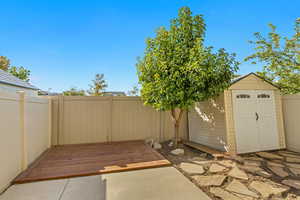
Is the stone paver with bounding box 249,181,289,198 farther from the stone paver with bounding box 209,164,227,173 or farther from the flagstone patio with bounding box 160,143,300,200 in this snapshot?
the stone paver with bounding box 209,164,227,173

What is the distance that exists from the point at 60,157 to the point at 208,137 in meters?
4.50

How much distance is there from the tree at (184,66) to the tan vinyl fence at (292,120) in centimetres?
230

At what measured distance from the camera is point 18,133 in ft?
8.29

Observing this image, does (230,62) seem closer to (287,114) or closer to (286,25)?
(287,114)

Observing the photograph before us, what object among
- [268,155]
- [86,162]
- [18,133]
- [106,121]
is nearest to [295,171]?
[268,155]

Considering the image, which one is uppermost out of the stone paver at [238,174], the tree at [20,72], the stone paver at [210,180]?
the tree at [20,72]

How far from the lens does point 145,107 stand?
5371 millimetres

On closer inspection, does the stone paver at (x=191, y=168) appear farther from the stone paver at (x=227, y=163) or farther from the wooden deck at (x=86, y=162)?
the stone paver at (x=227, y=163)

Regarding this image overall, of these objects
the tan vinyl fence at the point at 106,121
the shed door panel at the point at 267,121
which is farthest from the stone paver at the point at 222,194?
the tan vinyl fence at the point at 106,121

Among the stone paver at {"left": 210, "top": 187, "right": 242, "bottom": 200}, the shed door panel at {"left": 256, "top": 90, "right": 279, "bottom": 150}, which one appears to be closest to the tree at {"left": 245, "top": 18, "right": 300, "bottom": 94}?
the shed door panel at {"left": 256, "top": 90, "right": 279, "bottom": 150}

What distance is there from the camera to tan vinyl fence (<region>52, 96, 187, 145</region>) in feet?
15.3

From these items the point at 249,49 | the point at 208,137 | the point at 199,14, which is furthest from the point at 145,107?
the point at 249,49

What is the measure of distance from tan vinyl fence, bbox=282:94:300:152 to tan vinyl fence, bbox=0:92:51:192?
272 inches

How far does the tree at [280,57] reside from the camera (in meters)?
4.92
